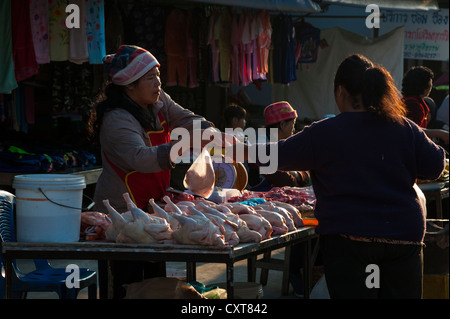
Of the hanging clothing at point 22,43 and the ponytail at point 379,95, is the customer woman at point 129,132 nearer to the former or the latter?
the ponytail at point 379,95

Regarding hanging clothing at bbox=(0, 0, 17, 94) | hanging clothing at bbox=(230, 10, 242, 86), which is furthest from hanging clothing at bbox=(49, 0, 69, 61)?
hanging clothing at bbox=(230, 10, 242, 86)

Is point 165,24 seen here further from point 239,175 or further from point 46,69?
point 239,175

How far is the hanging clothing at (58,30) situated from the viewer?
7352mm

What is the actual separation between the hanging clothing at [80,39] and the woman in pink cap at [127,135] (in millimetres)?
3241

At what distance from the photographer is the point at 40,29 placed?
7254 mm

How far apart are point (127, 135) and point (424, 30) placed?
9513mm

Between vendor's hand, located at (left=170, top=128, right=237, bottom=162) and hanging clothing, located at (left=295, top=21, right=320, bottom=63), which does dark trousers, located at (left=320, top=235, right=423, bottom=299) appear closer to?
vendor's hand, located at (left=170, top=128, right=237, bottom=162)

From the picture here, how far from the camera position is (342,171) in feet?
11.3

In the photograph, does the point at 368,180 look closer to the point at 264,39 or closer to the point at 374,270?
the point at 374,270

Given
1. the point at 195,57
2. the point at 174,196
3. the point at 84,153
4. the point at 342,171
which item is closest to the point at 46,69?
the point at 84,153

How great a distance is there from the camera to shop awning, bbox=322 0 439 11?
9.58 m

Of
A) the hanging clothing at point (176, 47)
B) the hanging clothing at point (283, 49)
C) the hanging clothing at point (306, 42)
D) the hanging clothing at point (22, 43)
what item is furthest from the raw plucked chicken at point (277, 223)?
the hanging clothing at point (306, 42)

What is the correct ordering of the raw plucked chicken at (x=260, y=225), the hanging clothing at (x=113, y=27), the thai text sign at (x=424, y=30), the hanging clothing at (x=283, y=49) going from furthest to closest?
1. the thai text sign at (x=424, y=30)
2. the hanging clothing at (x=283, y=49)
3. the hanging clothing at (x=113, y=27)
4. the raw plucked chicken at (x=260, y=225)

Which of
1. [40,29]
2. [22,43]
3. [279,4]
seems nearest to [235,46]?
[279,4]
